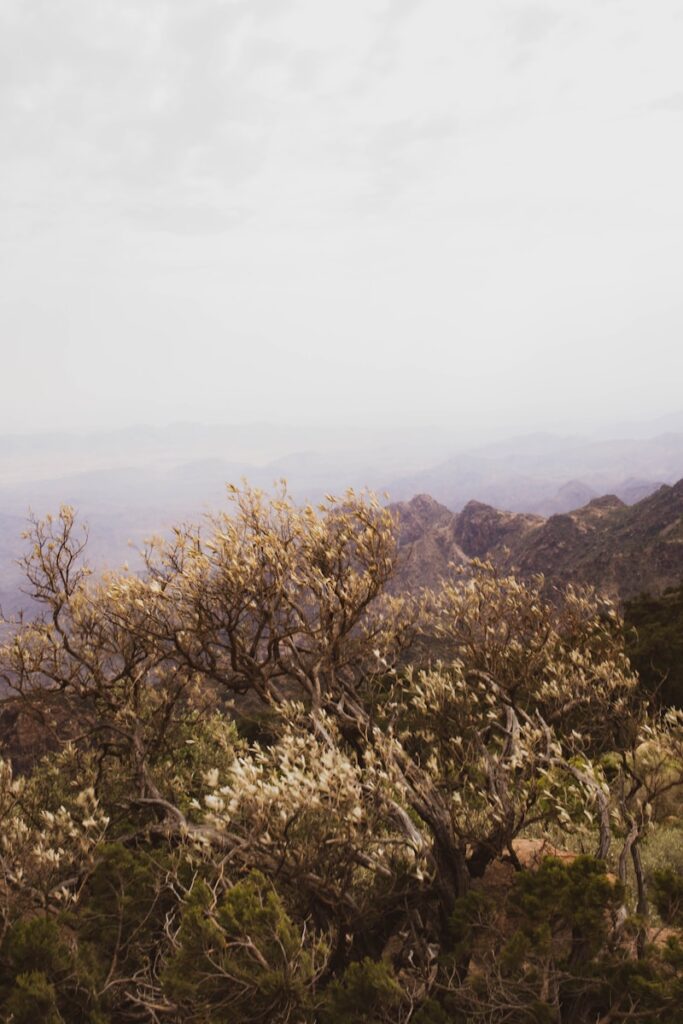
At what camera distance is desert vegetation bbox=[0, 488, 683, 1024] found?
806 cm

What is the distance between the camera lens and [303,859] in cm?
1000

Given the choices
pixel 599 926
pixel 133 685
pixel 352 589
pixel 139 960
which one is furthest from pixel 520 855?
pixel 133 685

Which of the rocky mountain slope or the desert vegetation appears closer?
the desert vegetation

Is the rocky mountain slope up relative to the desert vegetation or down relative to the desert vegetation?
down

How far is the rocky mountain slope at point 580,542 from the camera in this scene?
8562 cm

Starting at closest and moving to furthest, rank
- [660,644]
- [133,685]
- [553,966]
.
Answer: [553,966] < [133,685] < [660,644]

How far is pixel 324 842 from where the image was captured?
9.88 meters

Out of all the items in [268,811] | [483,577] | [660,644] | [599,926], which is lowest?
[660,644]

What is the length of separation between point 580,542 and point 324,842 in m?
125

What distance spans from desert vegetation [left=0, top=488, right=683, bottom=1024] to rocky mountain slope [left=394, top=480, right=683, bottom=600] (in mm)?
25336

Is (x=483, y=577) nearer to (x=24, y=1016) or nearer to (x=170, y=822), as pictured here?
(x=170, y=822)

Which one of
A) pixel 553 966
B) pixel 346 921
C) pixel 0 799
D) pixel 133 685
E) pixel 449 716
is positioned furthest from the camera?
pixel 133 685

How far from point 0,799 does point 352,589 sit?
10.7 m

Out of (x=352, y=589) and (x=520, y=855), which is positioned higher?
(x=352, y=589)
